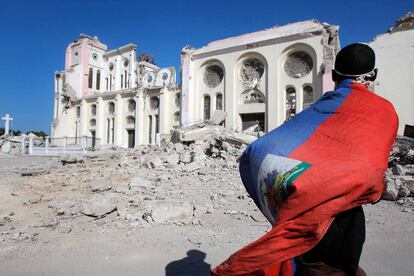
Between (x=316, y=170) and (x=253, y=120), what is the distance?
782 inches

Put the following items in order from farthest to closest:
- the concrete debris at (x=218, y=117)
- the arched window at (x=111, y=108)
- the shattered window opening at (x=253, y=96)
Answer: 1. the arched window at (x=111, y=108)
2. the shattered window opening at (x=253, y=96)
3. the concrete debris at (x=218, y=117)

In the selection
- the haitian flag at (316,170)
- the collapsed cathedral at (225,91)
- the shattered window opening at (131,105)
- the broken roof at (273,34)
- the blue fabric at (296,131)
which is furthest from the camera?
the shattered window opening at (131,105)

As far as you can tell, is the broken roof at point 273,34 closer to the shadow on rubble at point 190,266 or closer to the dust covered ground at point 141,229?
the dust covered ground at point 141,229

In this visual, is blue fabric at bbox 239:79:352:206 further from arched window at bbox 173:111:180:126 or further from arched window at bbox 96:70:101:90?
arched window at bbox 96:70:101:90

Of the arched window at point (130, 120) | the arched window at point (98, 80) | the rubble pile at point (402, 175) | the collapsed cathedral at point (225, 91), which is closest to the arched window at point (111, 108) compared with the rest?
the collapsed cathedral at point (225, 91)

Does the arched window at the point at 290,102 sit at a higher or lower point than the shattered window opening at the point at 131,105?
lower

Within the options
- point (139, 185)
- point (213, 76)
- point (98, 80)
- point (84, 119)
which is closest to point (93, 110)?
point (84, 119)

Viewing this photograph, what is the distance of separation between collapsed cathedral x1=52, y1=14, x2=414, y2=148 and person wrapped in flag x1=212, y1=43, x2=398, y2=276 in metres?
17.5

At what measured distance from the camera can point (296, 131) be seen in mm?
1449

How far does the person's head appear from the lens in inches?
58.9

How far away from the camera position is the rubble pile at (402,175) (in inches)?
259

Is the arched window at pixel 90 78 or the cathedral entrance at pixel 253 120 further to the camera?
the arched window at pixel 90 78

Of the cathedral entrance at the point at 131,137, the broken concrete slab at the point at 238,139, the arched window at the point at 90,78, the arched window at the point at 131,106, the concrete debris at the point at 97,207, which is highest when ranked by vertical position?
the arched window at the point at 90,78

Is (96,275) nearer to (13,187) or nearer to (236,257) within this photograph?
(236,257)
